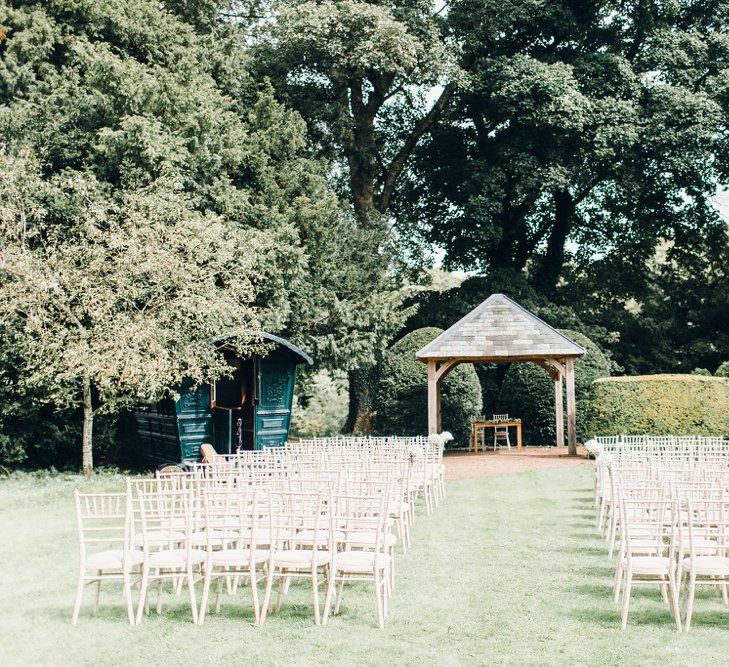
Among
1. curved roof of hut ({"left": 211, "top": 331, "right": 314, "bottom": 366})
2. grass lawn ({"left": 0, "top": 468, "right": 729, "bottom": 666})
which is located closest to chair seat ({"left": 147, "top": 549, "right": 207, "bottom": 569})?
grass lawn ({"left": 0, "top": 468, "right": 729, "bottom": 666})

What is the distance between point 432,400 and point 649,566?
13.8 metres

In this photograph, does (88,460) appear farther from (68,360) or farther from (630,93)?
(630,93)

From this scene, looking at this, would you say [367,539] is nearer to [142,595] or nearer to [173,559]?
[173,559]

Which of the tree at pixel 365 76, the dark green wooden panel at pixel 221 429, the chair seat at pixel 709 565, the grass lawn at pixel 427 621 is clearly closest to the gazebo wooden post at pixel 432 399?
the dark green wooden panel at pixel 221 429

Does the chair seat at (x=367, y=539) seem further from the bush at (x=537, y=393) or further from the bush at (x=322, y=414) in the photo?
the bush at (x=322, y=414)

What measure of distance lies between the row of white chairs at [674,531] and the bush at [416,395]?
1376 centimetres

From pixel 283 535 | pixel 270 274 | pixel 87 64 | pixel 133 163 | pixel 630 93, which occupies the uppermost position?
pixel 630 93

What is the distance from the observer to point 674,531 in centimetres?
668

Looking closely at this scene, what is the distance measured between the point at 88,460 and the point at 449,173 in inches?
641

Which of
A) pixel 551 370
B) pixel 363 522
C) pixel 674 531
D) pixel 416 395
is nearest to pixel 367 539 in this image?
pixel 363 522

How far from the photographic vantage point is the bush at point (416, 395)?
958 inches

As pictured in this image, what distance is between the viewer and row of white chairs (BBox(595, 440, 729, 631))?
6691mm

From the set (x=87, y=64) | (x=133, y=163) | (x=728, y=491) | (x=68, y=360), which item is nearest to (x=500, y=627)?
(x=728, y=491)

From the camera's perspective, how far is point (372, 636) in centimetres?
643
